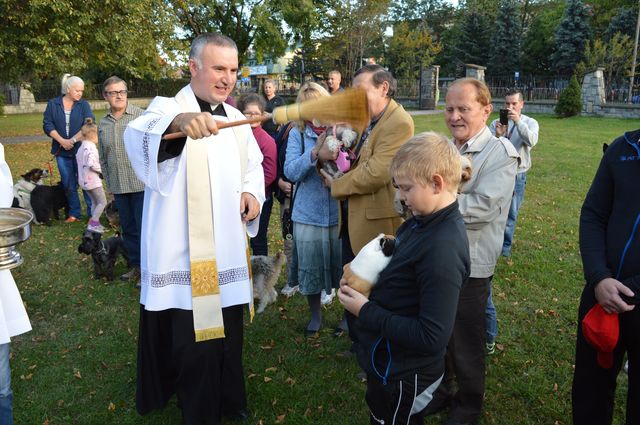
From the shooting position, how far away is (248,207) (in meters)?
3.40

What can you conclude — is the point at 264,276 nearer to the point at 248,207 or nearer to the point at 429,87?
the point at 248,207

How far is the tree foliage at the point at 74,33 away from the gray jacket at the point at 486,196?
1387cm

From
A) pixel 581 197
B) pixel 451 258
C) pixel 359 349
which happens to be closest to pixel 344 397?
pixel 359 349

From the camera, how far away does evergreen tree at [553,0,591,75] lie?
4078 centimetres

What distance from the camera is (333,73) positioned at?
29.4 feet

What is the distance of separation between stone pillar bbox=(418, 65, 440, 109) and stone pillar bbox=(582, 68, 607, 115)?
8787 millimetres

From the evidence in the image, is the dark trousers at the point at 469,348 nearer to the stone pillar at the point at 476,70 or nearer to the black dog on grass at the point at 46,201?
the black dog on grass at the point at 46,201

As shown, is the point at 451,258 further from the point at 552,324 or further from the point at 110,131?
the point at 110,131

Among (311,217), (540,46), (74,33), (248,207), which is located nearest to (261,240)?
(311,217)

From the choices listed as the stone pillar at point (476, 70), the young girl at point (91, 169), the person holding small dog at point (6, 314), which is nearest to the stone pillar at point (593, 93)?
the stone pillar at point (476, 70)

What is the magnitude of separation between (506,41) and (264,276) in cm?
4573

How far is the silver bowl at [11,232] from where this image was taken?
8.52 feet

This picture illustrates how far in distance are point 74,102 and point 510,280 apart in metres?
8.00

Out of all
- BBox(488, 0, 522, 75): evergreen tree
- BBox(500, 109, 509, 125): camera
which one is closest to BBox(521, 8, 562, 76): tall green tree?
BBox(488, 0, 522, 75): evergreen tree
